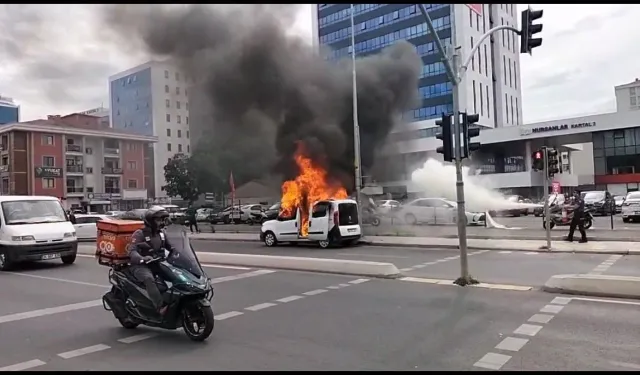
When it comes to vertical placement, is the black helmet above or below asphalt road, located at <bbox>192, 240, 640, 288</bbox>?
above

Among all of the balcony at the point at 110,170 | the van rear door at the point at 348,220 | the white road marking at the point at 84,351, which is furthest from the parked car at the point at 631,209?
the balcony at the point at 110,170

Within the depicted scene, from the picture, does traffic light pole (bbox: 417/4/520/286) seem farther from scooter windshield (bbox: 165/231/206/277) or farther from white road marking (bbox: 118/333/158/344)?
white road marking (bbox: 118/333/158/344)

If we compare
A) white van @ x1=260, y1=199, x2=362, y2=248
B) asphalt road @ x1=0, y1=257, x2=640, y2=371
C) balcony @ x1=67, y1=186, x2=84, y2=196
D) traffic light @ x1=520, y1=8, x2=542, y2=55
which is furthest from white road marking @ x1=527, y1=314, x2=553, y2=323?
balcony @ x1=67, y1=186, x2=84, y2=196

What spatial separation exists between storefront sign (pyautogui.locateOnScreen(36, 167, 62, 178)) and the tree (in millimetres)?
13178

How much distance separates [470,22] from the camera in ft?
156

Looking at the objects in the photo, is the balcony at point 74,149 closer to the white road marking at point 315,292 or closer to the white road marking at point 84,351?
the white road marking at point 315,292

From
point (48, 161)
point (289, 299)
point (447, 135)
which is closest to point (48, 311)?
point (289, 299)

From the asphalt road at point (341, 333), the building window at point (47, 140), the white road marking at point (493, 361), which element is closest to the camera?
the white road marking at point (493, 361)

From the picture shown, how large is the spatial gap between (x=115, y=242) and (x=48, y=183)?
5792cm

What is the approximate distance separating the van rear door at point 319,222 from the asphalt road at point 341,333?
26.8 feet

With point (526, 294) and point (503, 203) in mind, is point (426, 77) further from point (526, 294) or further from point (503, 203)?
point (526, 294)

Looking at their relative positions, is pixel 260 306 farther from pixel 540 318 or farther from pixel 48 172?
pixel 48 172

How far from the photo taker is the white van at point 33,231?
12.7 meters

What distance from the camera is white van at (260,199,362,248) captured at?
17484 mm
